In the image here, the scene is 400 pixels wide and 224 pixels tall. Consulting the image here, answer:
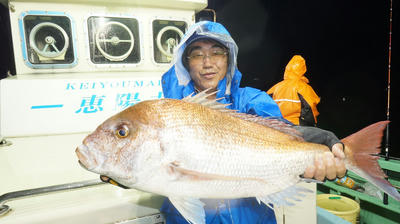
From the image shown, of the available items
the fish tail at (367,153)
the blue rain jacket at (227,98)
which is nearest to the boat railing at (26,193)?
the blue rain jacket at (227,98)

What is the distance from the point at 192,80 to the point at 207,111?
33.4 inches

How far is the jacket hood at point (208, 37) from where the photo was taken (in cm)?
187

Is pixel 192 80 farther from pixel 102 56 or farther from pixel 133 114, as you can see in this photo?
pixel 102 56

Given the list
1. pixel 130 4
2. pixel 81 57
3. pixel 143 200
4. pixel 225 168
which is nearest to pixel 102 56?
pixel 81 57

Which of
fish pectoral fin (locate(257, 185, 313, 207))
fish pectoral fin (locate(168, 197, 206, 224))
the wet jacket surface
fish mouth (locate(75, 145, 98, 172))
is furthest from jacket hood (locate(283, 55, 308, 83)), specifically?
fish mouth (locate(75, 145, 98, 172))

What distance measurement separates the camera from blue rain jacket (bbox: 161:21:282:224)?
1556 mm

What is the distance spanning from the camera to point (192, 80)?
2027 millimetres

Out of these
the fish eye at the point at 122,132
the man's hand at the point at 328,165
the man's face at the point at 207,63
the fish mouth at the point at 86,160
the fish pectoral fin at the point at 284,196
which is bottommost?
the fish pectoral fin at the point at 284,196

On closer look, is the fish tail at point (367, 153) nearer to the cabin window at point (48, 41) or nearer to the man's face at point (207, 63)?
the man's face at point (207, 63)

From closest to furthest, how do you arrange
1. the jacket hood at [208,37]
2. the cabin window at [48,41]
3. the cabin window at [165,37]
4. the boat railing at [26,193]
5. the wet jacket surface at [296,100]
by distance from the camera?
1. the boat railing at [26,193]
2. the jacket hood at [208,37]
3. the cabin window at [48,41]
4. the cabin window at [165,37]
5. the wet jacket surface at [296,100]

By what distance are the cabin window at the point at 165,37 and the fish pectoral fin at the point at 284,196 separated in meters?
3.09

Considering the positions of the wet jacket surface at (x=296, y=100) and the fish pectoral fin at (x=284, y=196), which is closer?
the fish pectoral fin at (x=284, y=196)

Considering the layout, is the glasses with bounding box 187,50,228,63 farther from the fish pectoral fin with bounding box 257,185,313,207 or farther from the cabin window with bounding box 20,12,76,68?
the cabin window with bounding box 20,12,76,68

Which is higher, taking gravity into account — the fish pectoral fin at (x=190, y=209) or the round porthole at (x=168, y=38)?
the round porthole at (x=168, y=38)
